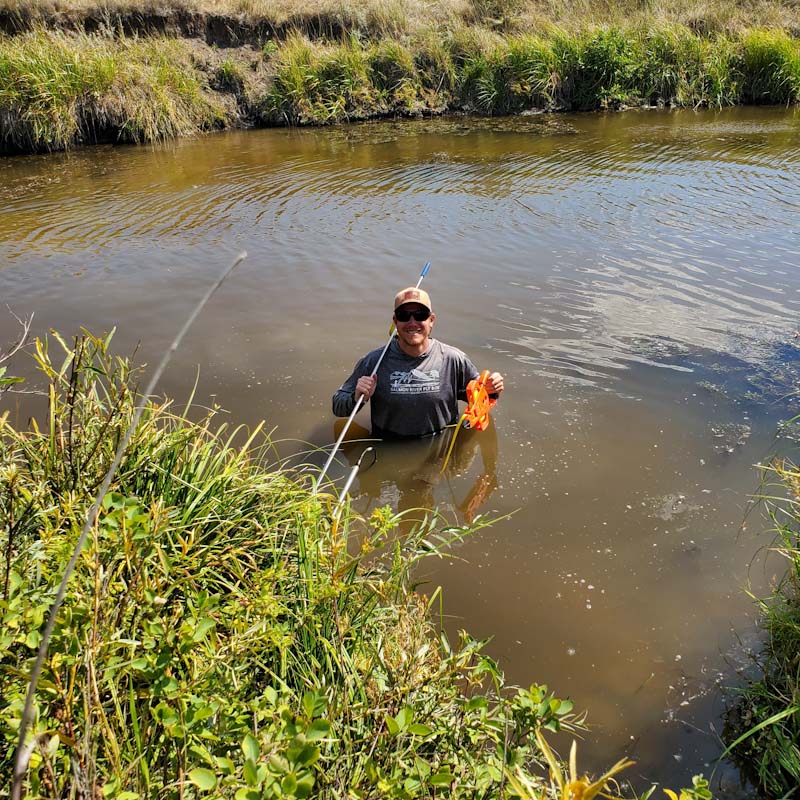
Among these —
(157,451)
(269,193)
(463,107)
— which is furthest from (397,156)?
(157,451)

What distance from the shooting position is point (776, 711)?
2674 mm

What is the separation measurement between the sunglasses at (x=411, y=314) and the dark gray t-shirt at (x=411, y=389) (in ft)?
1.08

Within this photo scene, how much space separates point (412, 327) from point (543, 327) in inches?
102


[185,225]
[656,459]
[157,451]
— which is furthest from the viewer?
[185,225]

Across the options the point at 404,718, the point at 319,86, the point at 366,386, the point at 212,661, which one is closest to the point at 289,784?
the point at 404,718

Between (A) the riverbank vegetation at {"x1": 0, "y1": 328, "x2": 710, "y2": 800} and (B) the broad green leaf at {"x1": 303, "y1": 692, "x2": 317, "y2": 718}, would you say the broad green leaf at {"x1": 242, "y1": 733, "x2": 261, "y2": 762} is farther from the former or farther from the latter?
(B) the broad green leaf at {"x1": 303, "y1": 692, "x2": 317, "y2": 718}

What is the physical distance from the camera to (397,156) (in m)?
14.0

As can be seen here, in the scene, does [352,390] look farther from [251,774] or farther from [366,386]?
[251,774]

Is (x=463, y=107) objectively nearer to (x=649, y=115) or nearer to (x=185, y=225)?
(x=649, y=115)

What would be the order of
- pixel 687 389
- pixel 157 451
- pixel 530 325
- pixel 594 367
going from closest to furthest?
1. pixel 157 451
2. pixel 687 389
3. pixel 594 367
4. pixel 530 325

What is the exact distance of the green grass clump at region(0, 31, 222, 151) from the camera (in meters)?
13.7

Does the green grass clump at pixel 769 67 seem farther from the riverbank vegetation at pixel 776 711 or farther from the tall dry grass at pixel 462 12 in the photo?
the riverbank vegetation at pixel 776 711

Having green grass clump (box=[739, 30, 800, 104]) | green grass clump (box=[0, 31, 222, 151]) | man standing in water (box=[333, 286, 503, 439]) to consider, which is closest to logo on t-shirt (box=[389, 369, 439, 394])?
man standing in water (box=[333, 286, 503, 439])

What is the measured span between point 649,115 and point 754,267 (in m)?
11.0
